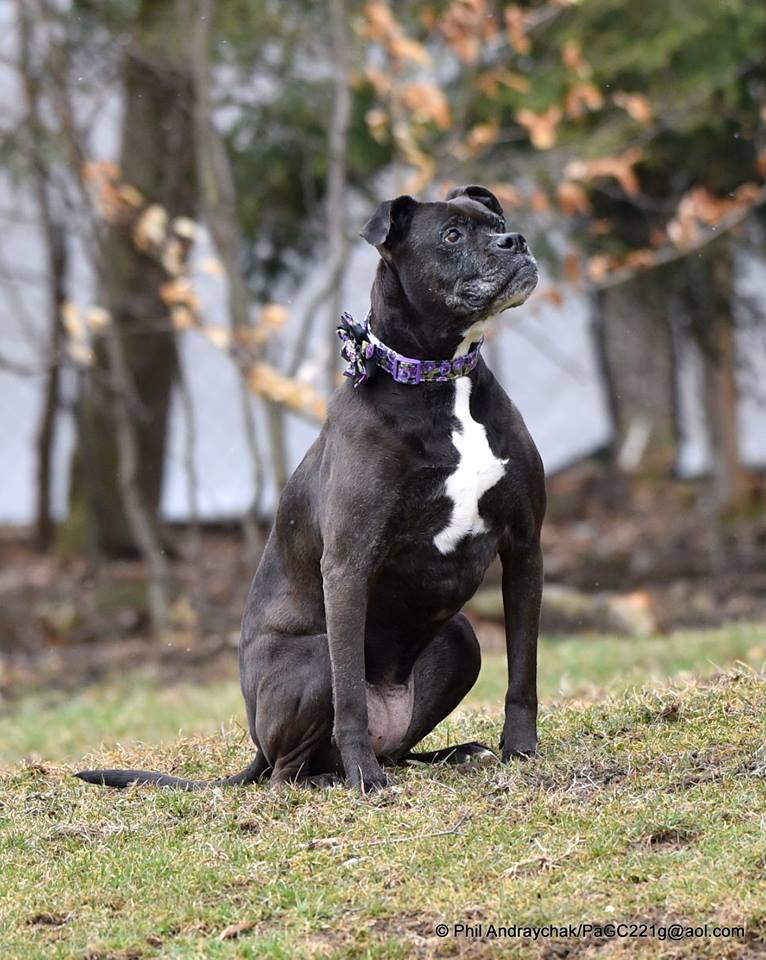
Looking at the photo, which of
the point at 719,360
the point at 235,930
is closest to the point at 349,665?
the point at 235,930

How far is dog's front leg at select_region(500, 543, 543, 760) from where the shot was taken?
15.9ft

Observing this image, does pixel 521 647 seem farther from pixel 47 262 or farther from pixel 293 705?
pixel 47 262

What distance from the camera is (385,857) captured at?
396cm

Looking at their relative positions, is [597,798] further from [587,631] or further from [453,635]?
[587,631]

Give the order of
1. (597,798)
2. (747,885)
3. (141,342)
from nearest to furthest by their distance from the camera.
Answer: (747,885), (597,798), (141,342)

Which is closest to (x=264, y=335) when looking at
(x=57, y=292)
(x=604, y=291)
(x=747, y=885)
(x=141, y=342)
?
(x=141, y=342)

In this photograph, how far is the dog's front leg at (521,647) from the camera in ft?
15.9

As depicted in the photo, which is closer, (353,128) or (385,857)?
(385,857)

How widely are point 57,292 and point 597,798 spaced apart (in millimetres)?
10669

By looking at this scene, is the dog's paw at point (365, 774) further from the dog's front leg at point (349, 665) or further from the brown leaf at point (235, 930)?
the brown leaf at point (235, 930)

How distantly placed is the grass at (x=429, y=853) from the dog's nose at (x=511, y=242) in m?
1.61

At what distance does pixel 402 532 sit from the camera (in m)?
4.65

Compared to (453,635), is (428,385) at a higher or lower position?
higher

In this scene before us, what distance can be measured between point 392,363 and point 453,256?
395mm
